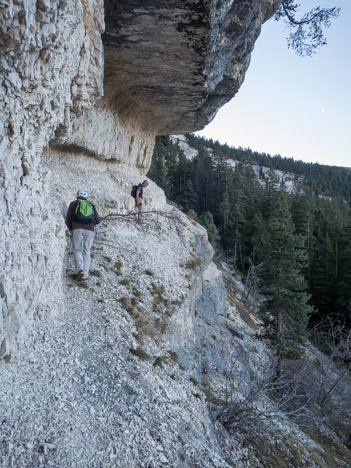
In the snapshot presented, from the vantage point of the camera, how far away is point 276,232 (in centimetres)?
1866

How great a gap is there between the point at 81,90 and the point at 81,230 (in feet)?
11.5

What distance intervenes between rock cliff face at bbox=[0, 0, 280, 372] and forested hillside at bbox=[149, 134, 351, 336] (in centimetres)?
1021

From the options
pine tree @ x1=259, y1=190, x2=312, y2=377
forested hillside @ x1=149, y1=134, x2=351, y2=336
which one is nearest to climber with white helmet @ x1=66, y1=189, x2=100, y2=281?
forested hillside @ x1=149, y1=134, x2=351, y2=336

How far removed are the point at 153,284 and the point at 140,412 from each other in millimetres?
4454

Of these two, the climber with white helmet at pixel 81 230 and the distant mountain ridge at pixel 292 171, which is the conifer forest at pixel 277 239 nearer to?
the climber with white helmet at pixel 81 230

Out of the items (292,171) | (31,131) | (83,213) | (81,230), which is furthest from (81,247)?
(292,171)

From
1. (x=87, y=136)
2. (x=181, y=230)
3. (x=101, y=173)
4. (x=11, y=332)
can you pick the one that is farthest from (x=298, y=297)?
(x=11, y=332)

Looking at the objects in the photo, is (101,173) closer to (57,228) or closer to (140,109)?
(140,109)

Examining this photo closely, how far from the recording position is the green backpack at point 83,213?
704 cm

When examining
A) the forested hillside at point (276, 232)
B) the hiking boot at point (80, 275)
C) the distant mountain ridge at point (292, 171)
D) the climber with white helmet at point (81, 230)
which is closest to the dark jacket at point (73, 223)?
the climber with white helmet at point (81, 230)

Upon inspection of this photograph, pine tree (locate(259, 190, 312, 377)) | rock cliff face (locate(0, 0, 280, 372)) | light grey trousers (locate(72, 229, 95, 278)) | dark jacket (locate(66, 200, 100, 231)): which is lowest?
pine tree (locate(259, 190, 312, 377))

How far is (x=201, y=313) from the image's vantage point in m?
15.0

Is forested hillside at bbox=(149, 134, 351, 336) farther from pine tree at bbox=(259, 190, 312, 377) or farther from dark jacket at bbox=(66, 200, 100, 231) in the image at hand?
dark jacket at bbox=(66, 200, 100, 231)

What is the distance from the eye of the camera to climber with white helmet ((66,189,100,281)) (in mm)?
7051
